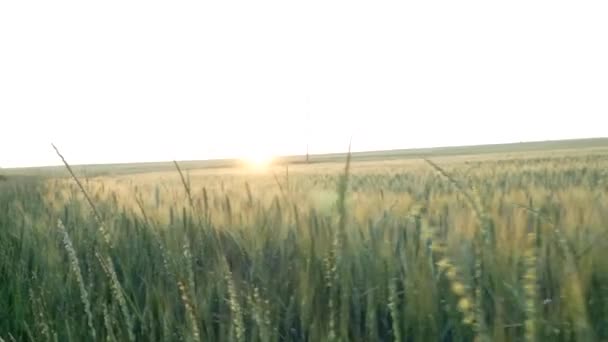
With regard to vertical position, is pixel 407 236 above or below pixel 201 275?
above

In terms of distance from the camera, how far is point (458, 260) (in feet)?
3.88

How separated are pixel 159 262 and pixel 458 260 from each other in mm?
883

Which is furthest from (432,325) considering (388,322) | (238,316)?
(238,316)

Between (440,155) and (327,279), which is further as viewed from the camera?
(440,155)

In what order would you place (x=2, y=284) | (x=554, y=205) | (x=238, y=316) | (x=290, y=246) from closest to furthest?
(x=238, y=316)
(x=290, y=246)
(x=2, y=284)
(x=554, y=205)

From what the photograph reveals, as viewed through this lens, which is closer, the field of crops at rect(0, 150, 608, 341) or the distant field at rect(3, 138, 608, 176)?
the field of crops at rect(0, 150, 608, 341)

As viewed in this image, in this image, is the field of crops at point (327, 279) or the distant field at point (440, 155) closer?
the field of crops at point (327, 279)

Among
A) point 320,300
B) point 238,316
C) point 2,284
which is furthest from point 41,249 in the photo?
point 238,316

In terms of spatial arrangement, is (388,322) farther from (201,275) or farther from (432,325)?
(201,275)

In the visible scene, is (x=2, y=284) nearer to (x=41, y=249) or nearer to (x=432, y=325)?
(x=41, y=249)

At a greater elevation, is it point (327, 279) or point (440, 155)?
point (327, 279)

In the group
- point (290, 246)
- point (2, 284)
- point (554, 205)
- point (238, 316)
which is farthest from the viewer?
point (554, 205)

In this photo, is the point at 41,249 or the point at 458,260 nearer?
the point at 458,260

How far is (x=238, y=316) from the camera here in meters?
0.83
